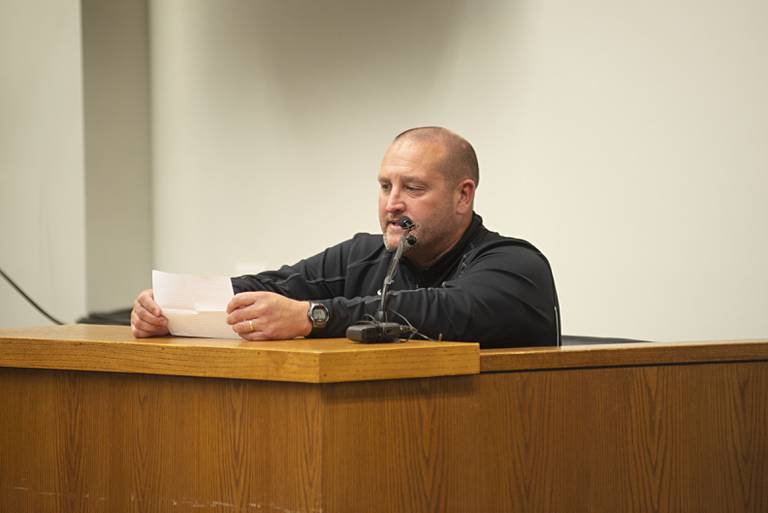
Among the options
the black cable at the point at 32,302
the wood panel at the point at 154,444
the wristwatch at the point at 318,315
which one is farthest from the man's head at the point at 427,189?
the black cable at the point at 32,302

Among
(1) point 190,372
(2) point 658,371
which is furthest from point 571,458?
(1) point 190,372

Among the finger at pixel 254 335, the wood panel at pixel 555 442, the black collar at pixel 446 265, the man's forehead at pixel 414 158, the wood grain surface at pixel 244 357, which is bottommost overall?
the wood panel at pixel 555 442

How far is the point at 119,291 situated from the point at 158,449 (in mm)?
3736

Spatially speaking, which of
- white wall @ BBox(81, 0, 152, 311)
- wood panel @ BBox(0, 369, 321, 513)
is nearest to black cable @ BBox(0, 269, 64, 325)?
white wall @ BBox(81, 0, 152, 311)

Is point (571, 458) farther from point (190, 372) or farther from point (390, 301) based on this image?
point (190, 372)

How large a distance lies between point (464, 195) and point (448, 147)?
130 mm

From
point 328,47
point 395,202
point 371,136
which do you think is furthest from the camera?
point 328,47

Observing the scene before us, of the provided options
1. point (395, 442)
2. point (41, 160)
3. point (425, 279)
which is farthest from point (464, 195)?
point (41, 160)

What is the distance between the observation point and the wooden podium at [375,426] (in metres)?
1.65

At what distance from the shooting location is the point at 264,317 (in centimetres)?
187

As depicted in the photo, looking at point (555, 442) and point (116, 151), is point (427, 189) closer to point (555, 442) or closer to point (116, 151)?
point (555, 442)

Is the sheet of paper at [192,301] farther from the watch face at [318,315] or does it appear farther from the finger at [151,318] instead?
the watch face at [318,315]

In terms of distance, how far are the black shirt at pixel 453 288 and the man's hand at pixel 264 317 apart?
8 centimetres

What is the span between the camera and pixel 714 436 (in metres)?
2.06
